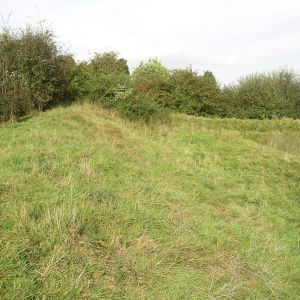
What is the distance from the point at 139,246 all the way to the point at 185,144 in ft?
30.5

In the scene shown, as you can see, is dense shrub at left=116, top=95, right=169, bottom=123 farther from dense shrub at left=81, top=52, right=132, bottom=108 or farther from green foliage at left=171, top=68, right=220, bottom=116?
green foliage at left=171, top=68, right=220, bottom=116

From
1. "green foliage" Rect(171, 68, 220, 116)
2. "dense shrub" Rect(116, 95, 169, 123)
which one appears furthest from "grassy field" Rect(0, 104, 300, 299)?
"green foliage" Rect(171, 68, 220, 116)

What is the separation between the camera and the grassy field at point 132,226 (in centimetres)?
351

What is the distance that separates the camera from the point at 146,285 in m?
3.65

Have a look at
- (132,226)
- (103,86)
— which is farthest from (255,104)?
(132,226)

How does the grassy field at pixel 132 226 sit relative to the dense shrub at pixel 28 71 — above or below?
below

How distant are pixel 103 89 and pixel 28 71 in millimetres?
3773

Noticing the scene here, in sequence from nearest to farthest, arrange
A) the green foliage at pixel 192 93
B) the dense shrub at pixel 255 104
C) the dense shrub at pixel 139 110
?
1. the dense shrub at pixel 139 110
2. the green foliage at pixel 192 93
3. the dense shrub at pixel 255 104

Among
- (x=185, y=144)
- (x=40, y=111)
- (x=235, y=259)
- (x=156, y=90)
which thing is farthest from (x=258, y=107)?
(x=235, y=259)

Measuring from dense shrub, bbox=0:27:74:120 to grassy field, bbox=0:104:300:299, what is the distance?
2.11 m

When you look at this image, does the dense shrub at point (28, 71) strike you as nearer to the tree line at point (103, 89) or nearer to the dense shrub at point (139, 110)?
the tree line at point (103, 89)

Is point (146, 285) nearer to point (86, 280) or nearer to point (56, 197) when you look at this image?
point (86, 280)

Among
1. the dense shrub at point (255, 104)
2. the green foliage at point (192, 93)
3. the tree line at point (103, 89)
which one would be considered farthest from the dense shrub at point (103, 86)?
the dense shrub at point (255, 104)

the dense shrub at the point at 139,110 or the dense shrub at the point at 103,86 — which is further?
the dense shrub at the point at 103,86
